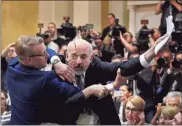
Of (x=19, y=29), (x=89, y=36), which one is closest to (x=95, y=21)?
(x=19, y=29)

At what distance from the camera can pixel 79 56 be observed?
2.40 meters

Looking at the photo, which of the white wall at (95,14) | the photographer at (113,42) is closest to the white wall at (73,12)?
the white wall at (95,14)

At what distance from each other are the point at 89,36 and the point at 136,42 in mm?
609

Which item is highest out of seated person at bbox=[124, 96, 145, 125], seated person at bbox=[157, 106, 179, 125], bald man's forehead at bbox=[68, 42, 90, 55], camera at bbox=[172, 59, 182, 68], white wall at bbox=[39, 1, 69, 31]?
white wall at bbox=[39, 1, 69, 31]

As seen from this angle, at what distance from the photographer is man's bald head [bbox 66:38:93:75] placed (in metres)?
2.40

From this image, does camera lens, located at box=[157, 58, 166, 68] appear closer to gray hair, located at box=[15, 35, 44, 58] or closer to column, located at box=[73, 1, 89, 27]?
gray hair, located at box=[15, 35, 44, 58]

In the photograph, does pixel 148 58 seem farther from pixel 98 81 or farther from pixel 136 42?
pixel 136 42

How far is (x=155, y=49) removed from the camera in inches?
90.4

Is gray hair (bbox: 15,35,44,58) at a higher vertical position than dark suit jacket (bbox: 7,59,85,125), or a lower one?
higher

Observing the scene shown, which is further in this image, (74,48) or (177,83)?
(177,83)

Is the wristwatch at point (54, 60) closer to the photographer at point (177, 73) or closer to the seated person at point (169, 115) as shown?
the seated person at point (169, 115)

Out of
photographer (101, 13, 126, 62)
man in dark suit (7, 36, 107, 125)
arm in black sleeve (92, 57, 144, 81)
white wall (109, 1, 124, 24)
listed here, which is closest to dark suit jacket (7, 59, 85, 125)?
man in dark suit (7, 36, 107, 125)

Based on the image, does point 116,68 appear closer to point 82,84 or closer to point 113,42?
point 82,84

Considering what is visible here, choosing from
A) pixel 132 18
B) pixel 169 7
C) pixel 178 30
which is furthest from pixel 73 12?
pixel 178 30
